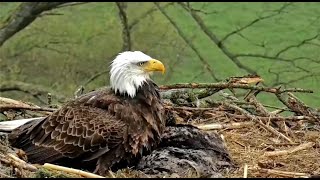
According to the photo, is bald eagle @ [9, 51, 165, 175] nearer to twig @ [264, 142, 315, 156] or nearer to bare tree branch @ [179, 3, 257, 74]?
twig @ [264, 142, 315, 156]

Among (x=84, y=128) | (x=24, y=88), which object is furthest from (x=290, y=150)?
(x=24, y=88)

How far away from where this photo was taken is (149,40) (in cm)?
1170

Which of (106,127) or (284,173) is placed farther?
(106,127)

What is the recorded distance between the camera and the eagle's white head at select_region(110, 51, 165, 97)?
574cm

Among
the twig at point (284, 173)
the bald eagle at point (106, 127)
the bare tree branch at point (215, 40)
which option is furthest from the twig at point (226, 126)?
the bare tree branch at point (215, 40)

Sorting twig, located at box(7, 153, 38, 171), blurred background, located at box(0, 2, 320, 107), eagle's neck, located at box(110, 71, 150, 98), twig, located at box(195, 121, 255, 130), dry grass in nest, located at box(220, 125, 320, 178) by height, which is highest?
blurred background, located at box(0, 2, 320, 107)

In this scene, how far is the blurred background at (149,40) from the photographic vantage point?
11.0 metres

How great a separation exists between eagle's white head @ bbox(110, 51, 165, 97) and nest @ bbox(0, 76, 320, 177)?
434 mm

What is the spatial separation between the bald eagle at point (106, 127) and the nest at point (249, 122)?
0.68ft

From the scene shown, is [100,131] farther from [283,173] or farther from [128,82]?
[283,173]

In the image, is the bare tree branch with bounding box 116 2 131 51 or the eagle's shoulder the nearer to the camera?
the eagle's shoulder

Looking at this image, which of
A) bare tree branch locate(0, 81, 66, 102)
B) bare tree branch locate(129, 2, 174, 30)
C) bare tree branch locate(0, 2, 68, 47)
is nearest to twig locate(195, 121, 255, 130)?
bare tree branch locate(0, 81, 66, 102)

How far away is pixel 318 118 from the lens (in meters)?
6.44

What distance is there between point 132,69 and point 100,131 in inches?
26.2
